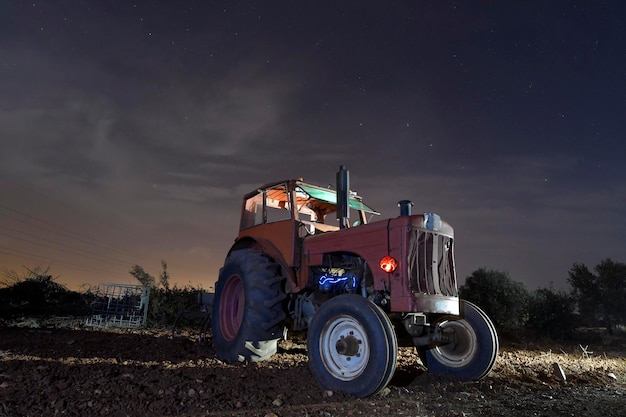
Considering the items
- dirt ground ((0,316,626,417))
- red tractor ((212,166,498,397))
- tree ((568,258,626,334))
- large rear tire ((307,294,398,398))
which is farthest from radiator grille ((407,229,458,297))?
tree ((568,258,626,334))

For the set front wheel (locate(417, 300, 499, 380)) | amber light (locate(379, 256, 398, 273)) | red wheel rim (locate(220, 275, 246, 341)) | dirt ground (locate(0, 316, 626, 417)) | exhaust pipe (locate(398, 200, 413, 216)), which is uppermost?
exhaust pipe (locate(398, 200, 413, 216))

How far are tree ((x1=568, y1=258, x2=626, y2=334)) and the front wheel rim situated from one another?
19299 millimetres

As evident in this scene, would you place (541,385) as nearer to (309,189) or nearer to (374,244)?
(374,244)

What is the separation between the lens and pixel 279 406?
165 inches

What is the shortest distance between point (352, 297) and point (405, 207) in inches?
65.4

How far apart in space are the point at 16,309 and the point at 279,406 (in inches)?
461

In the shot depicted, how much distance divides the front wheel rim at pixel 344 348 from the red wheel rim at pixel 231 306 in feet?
9.39

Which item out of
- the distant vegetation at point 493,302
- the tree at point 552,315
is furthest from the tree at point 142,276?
the tree at point 552,315

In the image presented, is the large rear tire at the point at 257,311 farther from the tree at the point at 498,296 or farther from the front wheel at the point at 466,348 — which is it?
the tree at the point at 498,296

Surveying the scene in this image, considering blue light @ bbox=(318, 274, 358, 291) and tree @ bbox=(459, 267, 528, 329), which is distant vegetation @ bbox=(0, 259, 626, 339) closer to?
tree @ bbox=(459, 267, 528, 329)

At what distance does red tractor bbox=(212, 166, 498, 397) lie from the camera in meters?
4.98

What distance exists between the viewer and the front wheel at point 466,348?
5.88 metres

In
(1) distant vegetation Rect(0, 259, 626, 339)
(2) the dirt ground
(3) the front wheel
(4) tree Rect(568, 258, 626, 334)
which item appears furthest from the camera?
(4) tree Rect(568, 258, 626, 334)

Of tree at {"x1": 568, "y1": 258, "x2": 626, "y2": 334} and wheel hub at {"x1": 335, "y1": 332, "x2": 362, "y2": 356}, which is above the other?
tree at {"x1": 568, "y1": 258, "x2": 626, "y2": 334}
